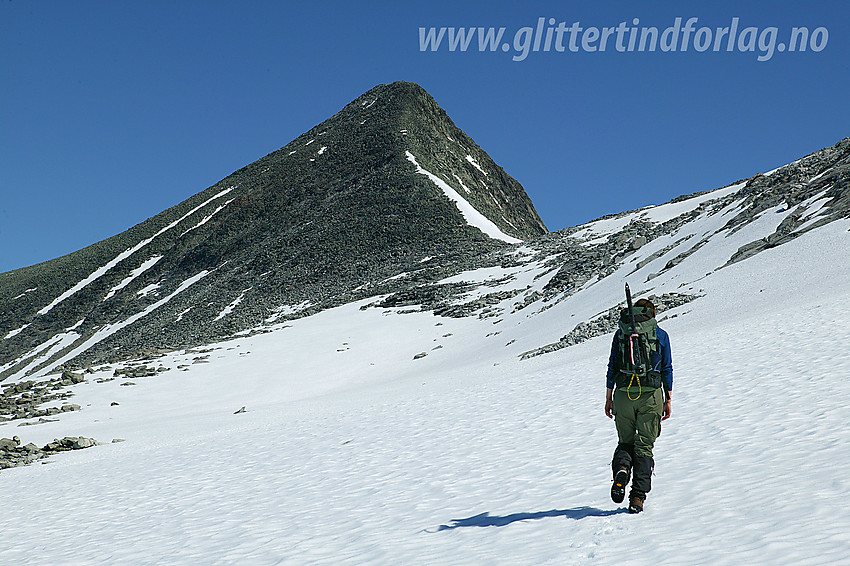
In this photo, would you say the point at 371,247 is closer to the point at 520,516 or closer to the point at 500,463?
the point at 500,463

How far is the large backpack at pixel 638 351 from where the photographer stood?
607 centimetres

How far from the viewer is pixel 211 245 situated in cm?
8825

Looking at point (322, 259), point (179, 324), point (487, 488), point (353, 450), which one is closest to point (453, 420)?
point (353, 450)

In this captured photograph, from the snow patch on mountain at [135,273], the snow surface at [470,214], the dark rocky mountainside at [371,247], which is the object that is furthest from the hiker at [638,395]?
the snow patch on mountain at [135,273]

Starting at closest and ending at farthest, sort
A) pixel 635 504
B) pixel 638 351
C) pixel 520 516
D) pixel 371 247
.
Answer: pixel 635 504
pixel 638 351
pixel 520 516
pixel 371 247

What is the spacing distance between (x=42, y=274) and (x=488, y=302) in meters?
91.6

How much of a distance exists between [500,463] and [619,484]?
11.9 ft

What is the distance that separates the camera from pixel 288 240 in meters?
80.1

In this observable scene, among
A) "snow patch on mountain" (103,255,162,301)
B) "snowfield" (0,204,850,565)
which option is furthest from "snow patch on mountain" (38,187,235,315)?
"snowfield" (0,204,850,565)

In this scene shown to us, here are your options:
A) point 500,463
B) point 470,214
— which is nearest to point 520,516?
point 500,463

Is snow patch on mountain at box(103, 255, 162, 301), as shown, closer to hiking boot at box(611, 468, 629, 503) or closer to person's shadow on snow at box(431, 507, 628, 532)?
person's shadow on snow at box(431, 507, 628, 532)

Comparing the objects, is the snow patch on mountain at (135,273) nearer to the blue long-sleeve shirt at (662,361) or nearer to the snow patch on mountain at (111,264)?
the snow patch on mountain at (111,264)

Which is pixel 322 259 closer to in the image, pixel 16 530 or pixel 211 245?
pixel 211 245

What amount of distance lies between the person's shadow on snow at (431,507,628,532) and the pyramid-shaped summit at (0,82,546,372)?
4304cm
